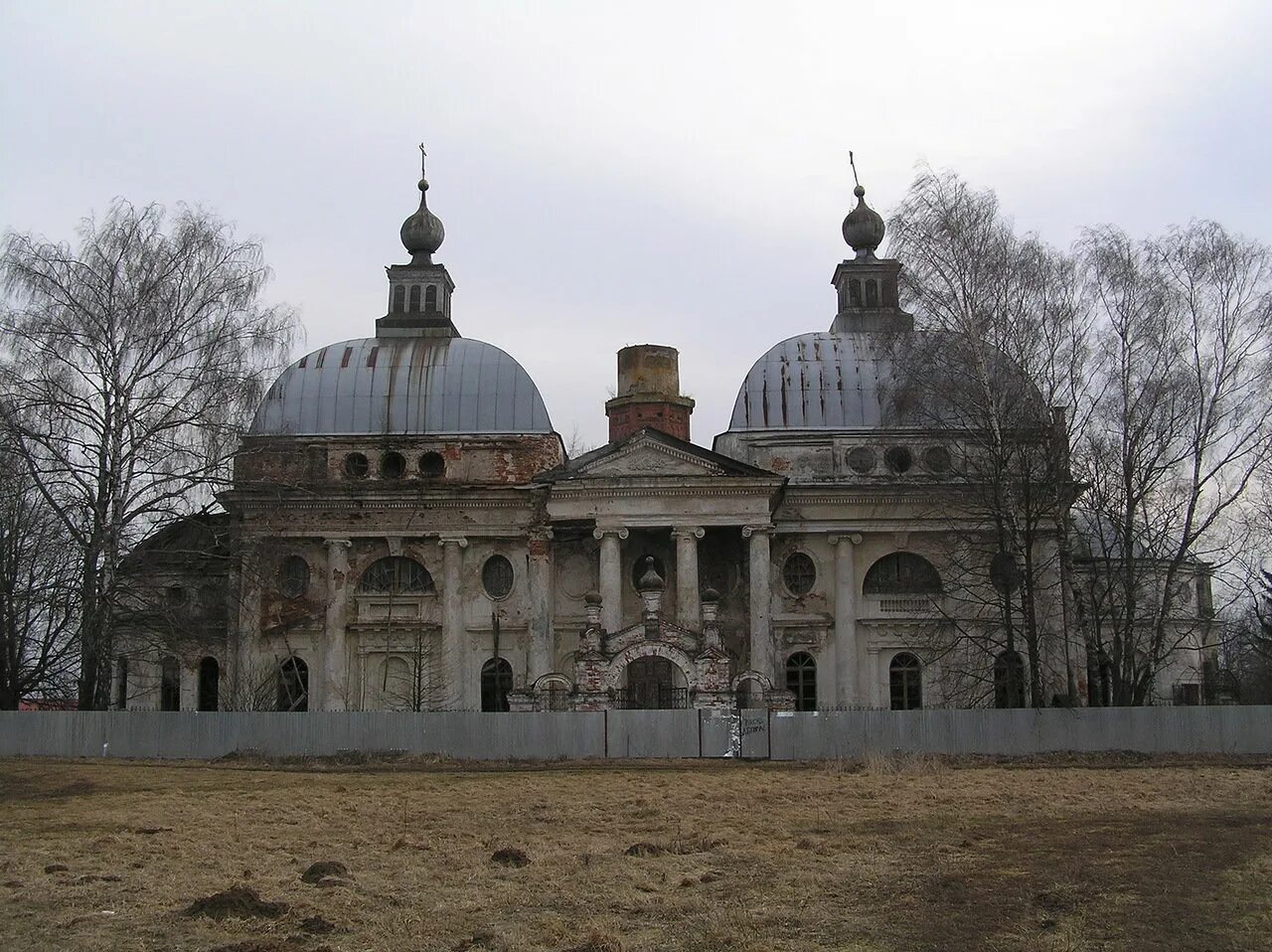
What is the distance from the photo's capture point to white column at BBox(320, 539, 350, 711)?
1388 inches

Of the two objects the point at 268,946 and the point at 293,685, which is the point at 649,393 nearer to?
the point at 293,685

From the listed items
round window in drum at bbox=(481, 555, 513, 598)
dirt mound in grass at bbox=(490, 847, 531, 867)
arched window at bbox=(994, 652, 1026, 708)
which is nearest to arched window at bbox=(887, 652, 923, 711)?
arched window at bbox=(994, 652, 1026, 708)

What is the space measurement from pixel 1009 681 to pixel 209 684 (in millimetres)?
20807

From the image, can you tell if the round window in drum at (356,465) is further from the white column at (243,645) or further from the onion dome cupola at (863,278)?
the onion dome cupola at (863,278)

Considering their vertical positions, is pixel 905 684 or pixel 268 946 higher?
pixel 905 684

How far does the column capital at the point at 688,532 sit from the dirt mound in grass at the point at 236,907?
23.3 metres

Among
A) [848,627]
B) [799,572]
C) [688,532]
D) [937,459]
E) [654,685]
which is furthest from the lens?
[799,572]

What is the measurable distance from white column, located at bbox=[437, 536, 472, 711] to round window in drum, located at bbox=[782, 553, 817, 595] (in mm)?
8392

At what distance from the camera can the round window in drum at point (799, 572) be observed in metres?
35.9

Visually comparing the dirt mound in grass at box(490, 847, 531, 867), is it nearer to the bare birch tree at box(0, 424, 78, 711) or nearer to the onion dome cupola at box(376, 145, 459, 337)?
the bare birch tree at box(0, 424, 78, 711)

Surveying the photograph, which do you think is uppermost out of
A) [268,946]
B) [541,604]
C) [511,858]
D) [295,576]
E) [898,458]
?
[898,458]

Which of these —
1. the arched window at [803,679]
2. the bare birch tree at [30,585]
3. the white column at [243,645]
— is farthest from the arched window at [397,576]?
the arched window at [803,679]

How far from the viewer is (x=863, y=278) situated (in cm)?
4312

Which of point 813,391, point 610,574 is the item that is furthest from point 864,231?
point 610,574
